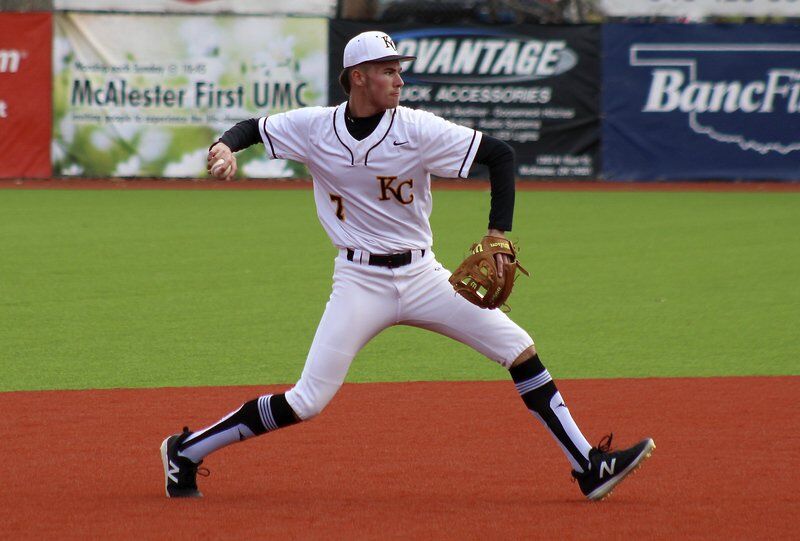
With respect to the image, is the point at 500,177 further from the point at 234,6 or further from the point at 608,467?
the point at 234,6

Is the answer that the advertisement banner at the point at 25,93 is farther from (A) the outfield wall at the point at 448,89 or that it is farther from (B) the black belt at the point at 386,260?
(B) the black belt at the point at 386,260

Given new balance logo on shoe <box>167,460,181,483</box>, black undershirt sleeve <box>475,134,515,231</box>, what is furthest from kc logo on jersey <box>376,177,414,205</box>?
new balance logo on shoe <box>167,460,181,483</box>

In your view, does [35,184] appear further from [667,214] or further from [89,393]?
[89,393]

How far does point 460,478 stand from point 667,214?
1249 centimetres

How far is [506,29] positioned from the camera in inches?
859

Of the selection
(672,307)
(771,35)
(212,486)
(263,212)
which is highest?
(771,35)

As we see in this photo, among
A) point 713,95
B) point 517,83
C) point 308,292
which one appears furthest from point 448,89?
point 308,292

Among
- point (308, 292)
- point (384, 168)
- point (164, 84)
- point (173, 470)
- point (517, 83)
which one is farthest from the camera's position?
point (517, 83)

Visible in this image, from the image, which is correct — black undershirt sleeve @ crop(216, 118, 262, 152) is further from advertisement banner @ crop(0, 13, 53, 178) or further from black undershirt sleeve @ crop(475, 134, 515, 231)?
advertisement banner @ crop(0, 13, 53, 178)

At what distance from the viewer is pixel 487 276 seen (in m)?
5.13

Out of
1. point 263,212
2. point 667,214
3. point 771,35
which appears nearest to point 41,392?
point 263,212

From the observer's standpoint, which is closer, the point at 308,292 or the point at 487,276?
the point at 487,276

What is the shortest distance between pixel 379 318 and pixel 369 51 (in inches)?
42.1

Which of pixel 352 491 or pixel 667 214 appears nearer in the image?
pixel 352 491
